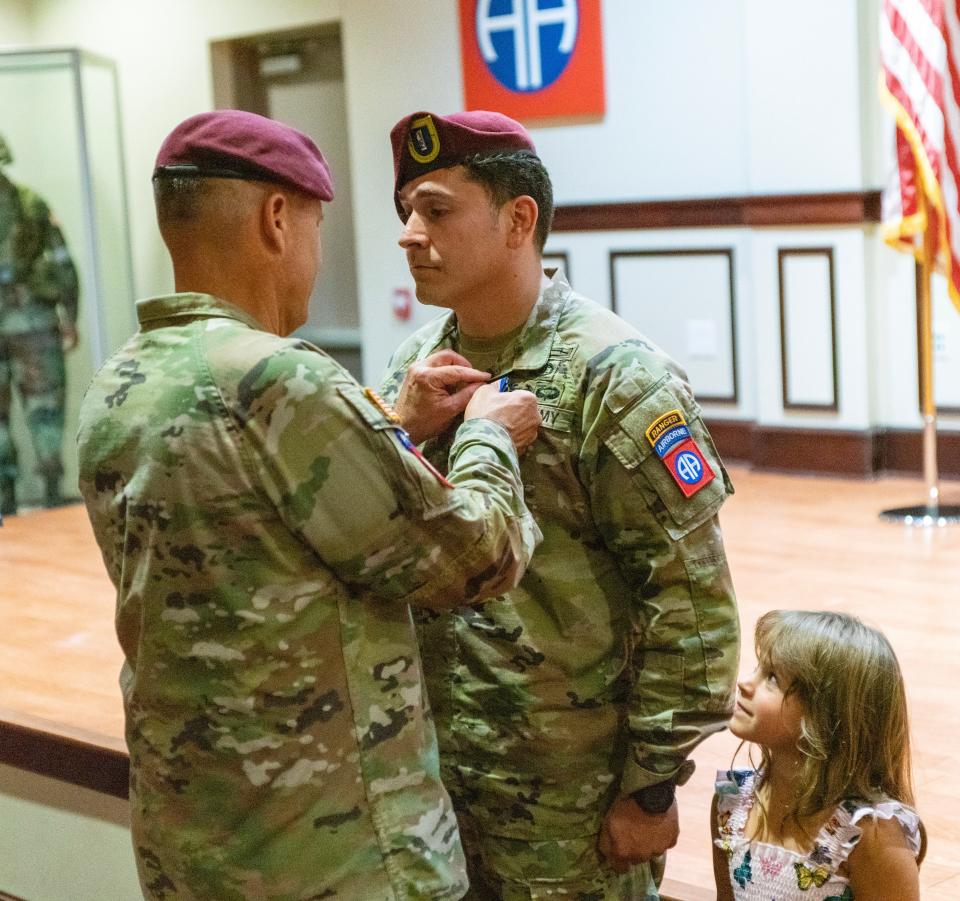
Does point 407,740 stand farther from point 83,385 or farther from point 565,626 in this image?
point 83,385

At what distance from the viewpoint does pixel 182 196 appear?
4.58 feet

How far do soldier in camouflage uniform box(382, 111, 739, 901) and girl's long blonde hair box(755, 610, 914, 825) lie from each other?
0.72 feet

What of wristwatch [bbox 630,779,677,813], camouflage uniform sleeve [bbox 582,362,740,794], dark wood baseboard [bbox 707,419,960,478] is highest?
camouflage uniform sleeve [bbox 582,362,740,794]

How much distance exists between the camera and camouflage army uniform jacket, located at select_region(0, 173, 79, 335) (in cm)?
659

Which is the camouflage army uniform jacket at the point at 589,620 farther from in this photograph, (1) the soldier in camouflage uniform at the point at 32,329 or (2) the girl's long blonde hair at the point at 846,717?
(1) the soldier in camouflage uniform at the point at 32,329

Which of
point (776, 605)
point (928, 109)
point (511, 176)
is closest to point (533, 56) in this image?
point (928, 109)

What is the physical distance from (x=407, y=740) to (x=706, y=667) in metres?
0.35

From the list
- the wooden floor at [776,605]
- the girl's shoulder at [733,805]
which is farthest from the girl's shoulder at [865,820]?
the wooden floor at [776,605]

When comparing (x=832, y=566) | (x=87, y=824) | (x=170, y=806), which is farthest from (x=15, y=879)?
(x=832, y=566)

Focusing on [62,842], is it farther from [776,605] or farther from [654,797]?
[776,605]

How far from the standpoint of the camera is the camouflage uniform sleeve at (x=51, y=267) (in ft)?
22.0

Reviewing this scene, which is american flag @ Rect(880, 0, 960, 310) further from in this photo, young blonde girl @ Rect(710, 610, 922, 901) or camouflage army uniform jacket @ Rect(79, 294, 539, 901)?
camouflage army uniform jacket @ Rect(79, 294, 539, 901)

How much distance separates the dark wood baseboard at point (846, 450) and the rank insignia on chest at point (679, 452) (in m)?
4.43

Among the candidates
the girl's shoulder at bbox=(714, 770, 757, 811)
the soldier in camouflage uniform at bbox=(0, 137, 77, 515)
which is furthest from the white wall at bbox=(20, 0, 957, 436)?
the girl's shoulder at bbox=(714, 770, 757, 811)
